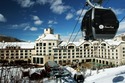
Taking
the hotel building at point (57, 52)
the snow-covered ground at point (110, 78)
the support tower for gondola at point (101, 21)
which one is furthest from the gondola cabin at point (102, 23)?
the hotel building at point (57, 52)

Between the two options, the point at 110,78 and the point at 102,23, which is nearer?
the point at 102,23

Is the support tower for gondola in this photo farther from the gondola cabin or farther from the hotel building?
the hotel building

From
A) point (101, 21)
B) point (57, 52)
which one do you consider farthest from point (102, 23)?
point (57, 52)

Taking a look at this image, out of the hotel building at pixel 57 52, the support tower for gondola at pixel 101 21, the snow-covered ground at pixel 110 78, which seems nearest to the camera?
the support tower for gondola at pixel 101 21

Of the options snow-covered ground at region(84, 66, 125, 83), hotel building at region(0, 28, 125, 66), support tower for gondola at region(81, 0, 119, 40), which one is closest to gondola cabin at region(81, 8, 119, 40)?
support tower for gondola at region(81, 0, 119, 40)

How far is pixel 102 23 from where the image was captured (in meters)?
7.14

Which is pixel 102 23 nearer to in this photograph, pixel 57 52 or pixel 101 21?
pixel 101 21

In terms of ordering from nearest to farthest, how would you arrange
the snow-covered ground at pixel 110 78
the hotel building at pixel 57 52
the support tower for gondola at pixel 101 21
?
the support tower for gondola at pixel 101 21 → the snow-covered ground at pixel 110 78 → the hotel building at pixel 57 52

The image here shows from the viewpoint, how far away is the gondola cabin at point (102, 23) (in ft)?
23.3

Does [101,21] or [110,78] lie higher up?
[101,21]

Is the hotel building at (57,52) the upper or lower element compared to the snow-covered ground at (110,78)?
upper

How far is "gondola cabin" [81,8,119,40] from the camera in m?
7.11

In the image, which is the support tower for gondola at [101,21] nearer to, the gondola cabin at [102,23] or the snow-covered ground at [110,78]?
the gondola cabin at [102,23]

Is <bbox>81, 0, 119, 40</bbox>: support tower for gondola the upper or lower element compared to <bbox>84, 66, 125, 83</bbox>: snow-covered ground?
upper
